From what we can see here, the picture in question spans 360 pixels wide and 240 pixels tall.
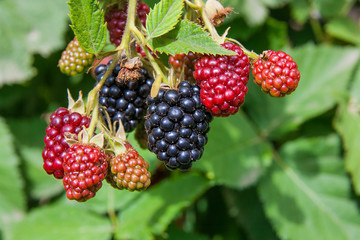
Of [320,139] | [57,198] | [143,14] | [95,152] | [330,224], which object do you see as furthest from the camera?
[57,198]

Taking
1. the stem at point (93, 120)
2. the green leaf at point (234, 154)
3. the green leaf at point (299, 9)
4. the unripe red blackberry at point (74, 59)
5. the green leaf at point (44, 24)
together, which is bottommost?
the green leaf at point (234, 154)

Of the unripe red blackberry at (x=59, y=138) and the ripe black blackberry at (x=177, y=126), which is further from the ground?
the ripe black blackberry at (x=177, y=126)

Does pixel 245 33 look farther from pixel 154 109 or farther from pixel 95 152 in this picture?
pixel 95 152

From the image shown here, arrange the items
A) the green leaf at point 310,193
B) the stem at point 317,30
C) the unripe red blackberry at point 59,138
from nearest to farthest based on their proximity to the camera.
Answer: the unripe red blackberry at point 59,138, the green leaf at point 310,193, the stem at point 317,30

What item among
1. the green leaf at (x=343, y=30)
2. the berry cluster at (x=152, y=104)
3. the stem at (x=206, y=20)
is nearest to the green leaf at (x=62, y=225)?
the berry cluster at (x=152, y=104)

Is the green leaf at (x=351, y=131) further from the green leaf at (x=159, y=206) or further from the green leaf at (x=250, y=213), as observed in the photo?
the green leaf at (x=159, y=206)

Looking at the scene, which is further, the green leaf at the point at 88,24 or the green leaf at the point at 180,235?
the green leaf at the point at 180,235

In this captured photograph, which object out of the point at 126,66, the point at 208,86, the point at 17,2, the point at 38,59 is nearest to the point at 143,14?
the point at 126,66

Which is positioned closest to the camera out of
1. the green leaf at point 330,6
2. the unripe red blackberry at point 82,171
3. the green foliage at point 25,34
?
the unripe red blackberry at point 82,171
